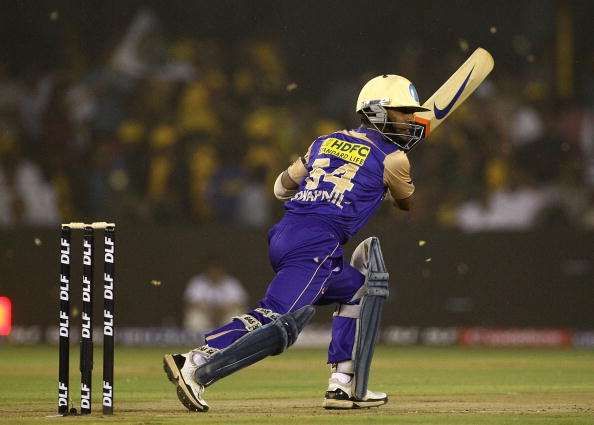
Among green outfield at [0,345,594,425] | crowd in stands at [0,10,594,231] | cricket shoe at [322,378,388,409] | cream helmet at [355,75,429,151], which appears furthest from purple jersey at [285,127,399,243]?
crowd in stands at [0,10,594,231]

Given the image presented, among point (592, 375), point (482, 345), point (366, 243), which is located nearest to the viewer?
point (366, 243)

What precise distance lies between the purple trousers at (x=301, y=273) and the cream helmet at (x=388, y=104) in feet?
2.38

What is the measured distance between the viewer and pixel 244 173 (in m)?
14.9

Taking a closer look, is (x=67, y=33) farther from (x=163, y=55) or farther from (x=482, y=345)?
(x=482, y=345)

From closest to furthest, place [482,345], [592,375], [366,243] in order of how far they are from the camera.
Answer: [366,243] < [592,375] < [482,345]

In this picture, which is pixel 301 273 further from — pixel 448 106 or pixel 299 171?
pixel 448 106

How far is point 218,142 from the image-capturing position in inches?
596

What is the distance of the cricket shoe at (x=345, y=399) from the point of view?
24.1 feet

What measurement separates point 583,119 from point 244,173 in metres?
4.01

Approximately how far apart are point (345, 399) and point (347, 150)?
1.43 m

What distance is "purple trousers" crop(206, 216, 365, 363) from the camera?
6.93 meters

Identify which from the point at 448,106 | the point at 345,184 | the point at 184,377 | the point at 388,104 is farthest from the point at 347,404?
the point at 448,106

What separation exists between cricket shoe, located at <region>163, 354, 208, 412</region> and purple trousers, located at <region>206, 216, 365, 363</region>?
215mm

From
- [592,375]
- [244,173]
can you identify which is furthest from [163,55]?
[592,375]
